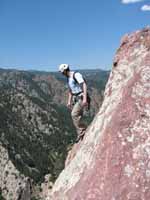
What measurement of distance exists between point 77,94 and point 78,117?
873 mm

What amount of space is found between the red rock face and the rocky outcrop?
4815 inches

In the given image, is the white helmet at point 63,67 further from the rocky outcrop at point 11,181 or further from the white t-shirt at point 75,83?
the rocky outcrop at point 11,181

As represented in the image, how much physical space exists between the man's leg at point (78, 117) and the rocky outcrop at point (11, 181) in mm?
118948

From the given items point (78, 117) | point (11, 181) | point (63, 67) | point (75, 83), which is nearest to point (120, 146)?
point (63, 67)

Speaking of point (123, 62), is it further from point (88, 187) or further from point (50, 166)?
point (50, 166)

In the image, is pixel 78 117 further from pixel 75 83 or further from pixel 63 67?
pixel 63 67

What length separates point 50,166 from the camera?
175 meters

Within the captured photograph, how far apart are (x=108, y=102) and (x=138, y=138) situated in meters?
1.95

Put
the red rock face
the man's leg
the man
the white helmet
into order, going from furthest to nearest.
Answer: the man's leg, the man, the white helmet, the red rock face

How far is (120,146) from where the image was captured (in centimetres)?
1003

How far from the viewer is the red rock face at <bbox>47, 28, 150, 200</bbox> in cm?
959

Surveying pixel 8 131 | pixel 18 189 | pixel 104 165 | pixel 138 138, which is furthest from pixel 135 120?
pixel 8 131

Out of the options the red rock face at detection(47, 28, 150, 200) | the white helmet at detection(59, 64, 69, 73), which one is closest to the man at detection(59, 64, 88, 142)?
the white helmet at detection(59, 64, 69, 73)

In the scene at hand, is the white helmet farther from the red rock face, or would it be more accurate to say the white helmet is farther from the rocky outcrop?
the rocky outcrop
